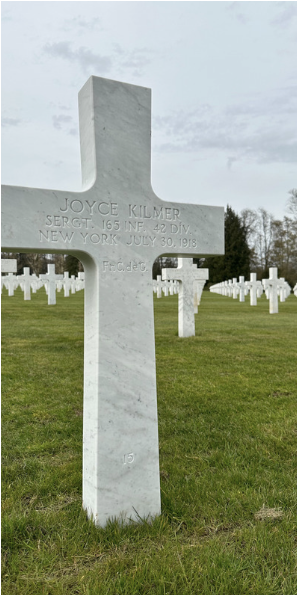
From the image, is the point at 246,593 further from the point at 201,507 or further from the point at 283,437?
the point at 283,437

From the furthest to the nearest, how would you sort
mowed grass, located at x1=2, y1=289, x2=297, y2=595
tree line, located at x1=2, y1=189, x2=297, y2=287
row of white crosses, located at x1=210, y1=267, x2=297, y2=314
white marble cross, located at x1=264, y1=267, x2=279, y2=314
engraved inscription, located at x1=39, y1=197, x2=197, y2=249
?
1. tree line, located at x1=2, y1=189, x2=297, y2=287
2. row of white crosses, located at x1=210, y1=267, x2=297, y2=314
3. white marble cross, located at x1=264, y1=267, x2=279, y2=314
4. engraved inscription, located at x1=39, y1=197, x2=197, y2=249
5. mowed grass, located at x1=2, y1=289, x2=297, y2=595

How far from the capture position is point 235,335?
10500 millimetres

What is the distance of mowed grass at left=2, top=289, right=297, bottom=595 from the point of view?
6.96 ft

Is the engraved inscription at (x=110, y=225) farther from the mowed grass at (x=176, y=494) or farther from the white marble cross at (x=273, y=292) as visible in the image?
the white marble cross at (x=273, y=292)

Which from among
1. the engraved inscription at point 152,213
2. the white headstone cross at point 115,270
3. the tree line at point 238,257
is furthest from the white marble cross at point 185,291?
the tree line at point 238,257

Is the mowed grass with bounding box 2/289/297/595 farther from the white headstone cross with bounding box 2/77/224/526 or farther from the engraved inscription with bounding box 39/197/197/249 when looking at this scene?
the engraved inscription with bounding box 39/197/197/249

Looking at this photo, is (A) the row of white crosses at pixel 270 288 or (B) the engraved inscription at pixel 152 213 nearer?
(B) the engraved inscription at pixel 152 213

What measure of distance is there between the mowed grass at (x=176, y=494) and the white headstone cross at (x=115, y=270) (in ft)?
0.87

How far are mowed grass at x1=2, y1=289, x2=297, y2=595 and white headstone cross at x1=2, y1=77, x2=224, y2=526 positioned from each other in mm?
266

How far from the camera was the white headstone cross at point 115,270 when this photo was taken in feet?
8.25

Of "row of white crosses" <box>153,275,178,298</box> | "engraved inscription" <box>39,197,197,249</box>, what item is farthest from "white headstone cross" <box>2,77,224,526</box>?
"row of white crosses" <box>153,275,178,298</box>

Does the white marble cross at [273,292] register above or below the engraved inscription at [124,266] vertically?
below

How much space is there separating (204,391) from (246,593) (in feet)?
11.4

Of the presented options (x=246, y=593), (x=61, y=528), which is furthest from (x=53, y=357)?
(x=246, y=593)
